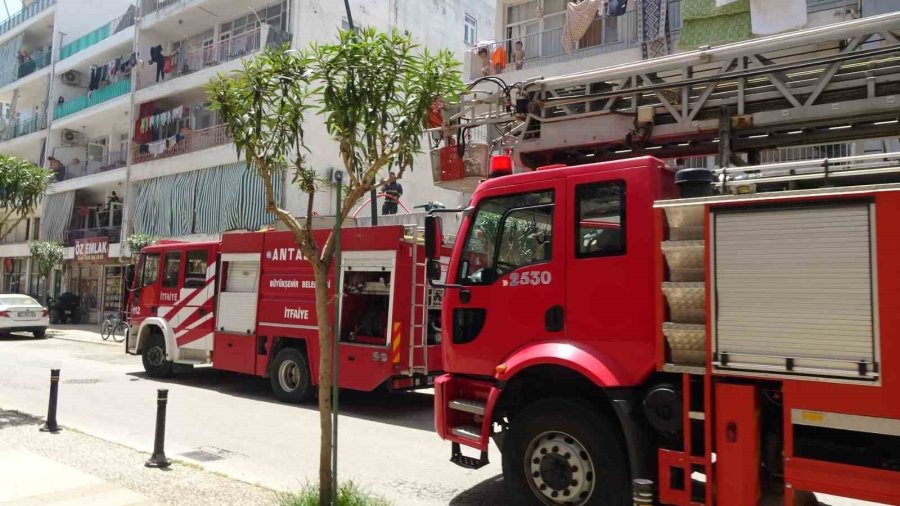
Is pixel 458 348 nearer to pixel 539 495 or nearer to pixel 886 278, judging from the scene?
pixel 539 495

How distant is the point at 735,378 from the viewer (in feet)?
13.6

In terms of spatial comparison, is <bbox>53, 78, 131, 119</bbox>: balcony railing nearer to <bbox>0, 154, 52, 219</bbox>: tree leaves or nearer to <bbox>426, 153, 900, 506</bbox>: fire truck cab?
<bbox>0, 154, 52, 219</bbox>: tree leaves

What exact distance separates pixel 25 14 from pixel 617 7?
117ft

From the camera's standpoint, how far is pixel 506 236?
18.0 ft

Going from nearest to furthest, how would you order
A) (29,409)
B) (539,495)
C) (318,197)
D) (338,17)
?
(539,495), (29,409), (318,197), (338,17)

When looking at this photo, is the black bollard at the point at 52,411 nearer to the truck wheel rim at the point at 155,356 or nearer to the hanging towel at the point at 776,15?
the truck wheel rim at the point at 155,356

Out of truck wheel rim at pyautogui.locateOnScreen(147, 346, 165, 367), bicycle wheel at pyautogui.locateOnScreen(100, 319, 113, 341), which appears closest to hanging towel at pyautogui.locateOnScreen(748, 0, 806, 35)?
truck wheel rim at pyautogui.locateOnScreen(147, 346, 165, 367)

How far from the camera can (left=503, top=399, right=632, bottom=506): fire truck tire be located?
4.52 metres

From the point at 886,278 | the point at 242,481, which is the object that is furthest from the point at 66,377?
the point at 886,278

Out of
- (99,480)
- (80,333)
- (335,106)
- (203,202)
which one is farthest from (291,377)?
(80,333)

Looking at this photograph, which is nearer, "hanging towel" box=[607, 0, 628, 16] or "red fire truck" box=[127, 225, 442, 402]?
"red fire truck" box=[127, 225, 442, 402]

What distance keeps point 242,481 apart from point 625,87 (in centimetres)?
505

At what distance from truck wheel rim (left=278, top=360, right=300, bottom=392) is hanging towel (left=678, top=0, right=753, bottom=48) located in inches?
376

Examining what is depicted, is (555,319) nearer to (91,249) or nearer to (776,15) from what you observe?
(776,15)
